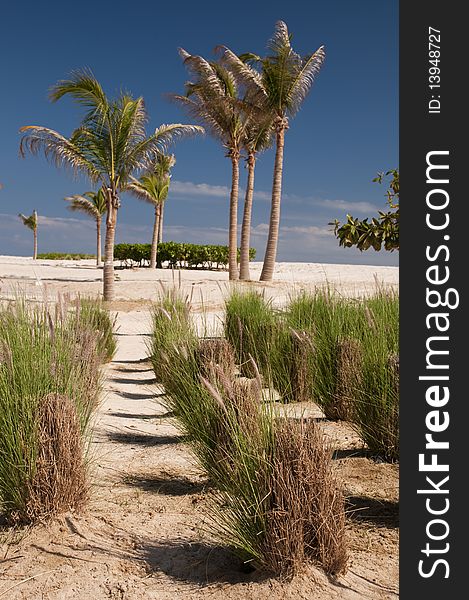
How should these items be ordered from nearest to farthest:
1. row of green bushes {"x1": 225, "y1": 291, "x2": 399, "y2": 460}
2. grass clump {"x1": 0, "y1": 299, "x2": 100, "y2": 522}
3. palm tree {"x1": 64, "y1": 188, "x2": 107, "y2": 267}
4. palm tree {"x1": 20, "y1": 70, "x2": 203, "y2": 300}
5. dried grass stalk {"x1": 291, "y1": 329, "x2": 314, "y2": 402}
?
grass clump {"x1": 0, "y1": 299, "x2": 100, "y2": 522}
row of green bushes {"x1": 225, "y1": 291, "x2": 399, "y2": 460}
dried grass stalk {"x1": 291, "y1": 329, "x2": 314, "y2": 402}
palm tree {"x1": 20, "y1": 70, "x2": 203, "y2": 300}
palm tree {"x1": 64, "y1": 188, "x2": 107, "y2": 267}

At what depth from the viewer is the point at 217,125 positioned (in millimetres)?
22156

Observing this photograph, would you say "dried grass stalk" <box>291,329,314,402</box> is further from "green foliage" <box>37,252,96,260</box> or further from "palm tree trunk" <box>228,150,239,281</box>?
"green foliage" <box>37,252,96,260</box>

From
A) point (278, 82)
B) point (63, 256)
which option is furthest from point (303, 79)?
point (63, 256)

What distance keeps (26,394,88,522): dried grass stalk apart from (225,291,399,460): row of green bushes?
98cm

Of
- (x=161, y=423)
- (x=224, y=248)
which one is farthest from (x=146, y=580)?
(x=224, y=248)

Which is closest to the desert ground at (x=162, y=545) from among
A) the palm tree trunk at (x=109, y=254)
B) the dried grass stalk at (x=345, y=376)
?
the dried grass stalk at (x=345, y=376)

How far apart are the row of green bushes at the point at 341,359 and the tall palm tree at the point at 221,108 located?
15089 mm

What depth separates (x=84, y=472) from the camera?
3025mm

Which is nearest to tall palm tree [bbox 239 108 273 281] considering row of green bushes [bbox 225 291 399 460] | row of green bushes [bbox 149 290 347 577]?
row of green bushes [bbox 225 291 399 460]

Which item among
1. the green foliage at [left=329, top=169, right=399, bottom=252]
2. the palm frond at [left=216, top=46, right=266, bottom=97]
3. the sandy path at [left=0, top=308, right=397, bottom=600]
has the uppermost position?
the palm frond at [left=216, top=46, right=266, bottom=97]

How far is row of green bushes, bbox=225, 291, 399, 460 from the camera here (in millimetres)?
3789

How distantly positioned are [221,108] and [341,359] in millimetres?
18486

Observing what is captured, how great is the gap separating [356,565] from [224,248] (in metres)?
29.2

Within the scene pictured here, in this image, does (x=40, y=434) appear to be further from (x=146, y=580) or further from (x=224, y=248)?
(x=224, y=248)
